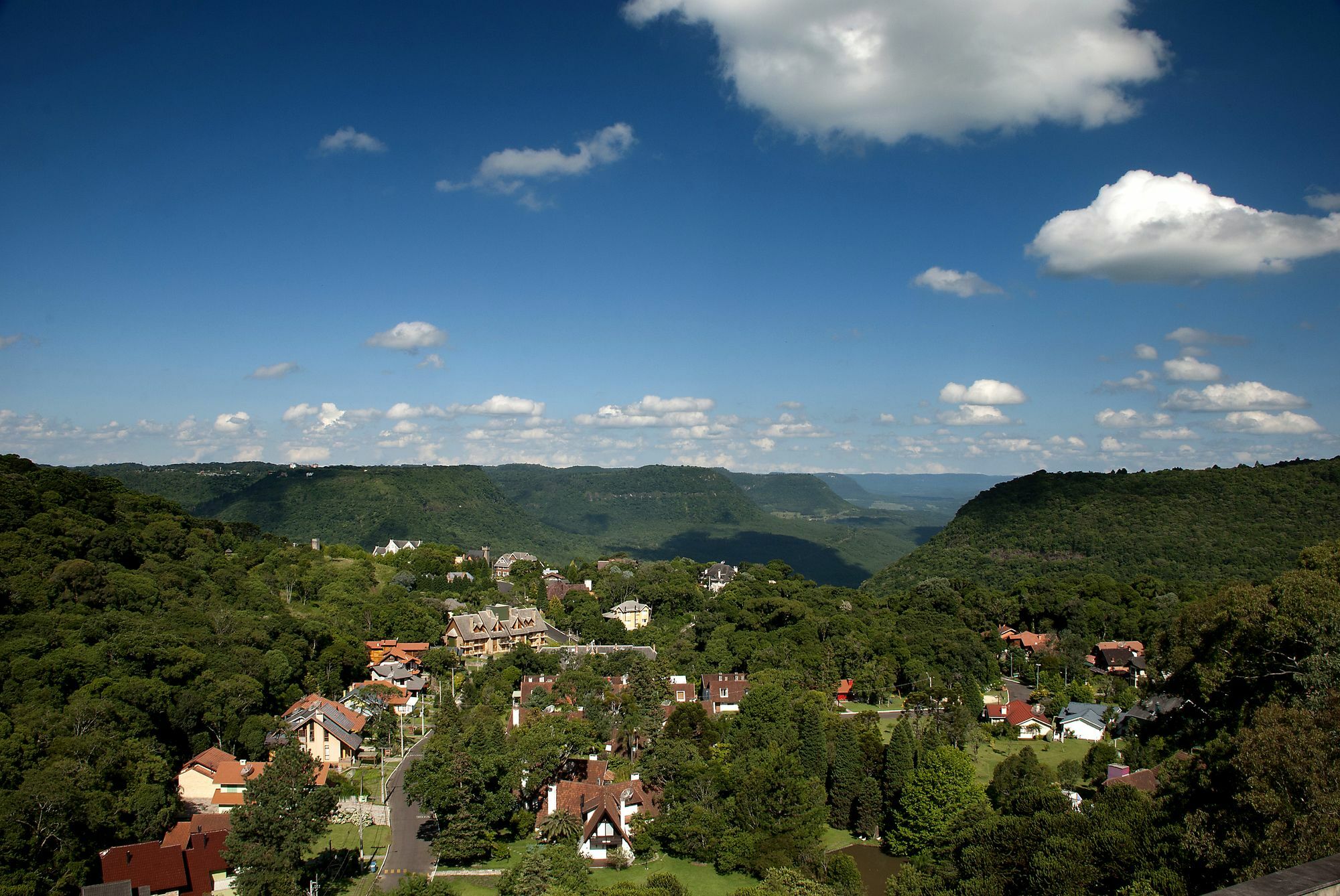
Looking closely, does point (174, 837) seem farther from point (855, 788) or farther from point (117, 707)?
point (855, 788)

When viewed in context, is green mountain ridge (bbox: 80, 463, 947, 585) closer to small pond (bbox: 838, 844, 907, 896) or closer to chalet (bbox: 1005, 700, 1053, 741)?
chalet (bbox: 1005, 700, 1053, 741)

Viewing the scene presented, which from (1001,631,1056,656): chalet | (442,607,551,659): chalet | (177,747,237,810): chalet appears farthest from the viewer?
(442,607,551,659): chalet

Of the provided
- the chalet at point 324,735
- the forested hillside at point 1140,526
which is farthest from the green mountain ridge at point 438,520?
the chalet at point 324,735

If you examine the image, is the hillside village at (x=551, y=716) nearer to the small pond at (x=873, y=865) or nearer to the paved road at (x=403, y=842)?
the paved road at (x=403, y=842)

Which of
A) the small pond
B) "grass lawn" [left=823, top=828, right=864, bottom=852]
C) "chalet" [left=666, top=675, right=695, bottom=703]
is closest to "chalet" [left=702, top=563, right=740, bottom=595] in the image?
"chalet" [left=666, top=675, right=695, bottom=703]

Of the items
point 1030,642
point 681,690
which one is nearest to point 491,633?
point 681,690

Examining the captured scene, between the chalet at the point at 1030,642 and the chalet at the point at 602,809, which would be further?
the chalet at the point at 1030,642

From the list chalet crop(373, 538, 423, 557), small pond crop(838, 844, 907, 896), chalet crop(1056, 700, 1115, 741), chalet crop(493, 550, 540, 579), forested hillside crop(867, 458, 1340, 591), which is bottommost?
small pond crop(838, 844, 907, 896)
